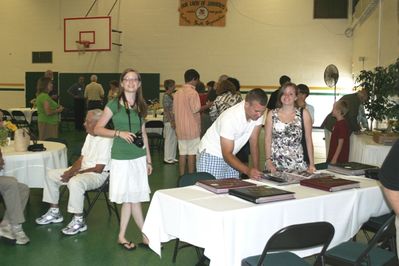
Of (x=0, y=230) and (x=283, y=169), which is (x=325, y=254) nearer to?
(x=283, y=169)

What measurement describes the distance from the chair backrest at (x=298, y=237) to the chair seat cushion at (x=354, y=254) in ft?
1.22

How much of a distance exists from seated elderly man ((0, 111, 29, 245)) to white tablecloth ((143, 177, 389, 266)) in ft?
5.09

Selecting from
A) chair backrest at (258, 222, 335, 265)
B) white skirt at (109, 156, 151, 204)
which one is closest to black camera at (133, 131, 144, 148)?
white skirt at (109, 156, 151, 204)

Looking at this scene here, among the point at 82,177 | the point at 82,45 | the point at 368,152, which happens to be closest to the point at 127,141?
the point at 82,177

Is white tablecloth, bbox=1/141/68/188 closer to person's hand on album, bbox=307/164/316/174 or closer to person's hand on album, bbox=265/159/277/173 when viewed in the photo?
person's hand on album, bbox=265/159/277/173

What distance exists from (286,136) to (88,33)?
1163cm

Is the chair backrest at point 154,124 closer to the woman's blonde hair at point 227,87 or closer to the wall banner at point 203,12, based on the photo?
the woman's blonde hair at point 227,87

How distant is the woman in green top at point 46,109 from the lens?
22.5ft

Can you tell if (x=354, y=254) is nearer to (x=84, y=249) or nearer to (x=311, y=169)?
(x=311, y=169)

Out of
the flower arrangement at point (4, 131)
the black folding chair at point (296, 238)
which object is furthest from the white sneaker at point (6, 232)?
the black folding chair at point (296, 238)

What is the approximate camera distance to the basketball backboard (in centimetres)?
1391

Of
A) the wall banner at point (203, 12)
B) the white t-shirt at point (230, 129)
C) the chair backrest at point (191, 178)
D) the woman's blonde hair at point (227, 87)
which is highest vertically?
the wall banner at point (203, 12)

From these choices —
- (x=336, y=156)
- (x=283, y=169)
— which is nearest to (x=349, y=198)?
(x=283, y=169)

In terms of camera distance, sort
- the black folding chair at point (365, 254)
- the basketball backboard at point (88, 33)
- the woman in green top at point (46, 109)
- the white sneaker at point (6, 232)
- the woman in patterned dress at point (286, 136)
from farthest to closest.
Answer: the basketball backboard at point (88, 33)
the woman in green top at point (46, 109)
the white sneaker at point (6, 232)
the woman in patterned dress at point (286, 136)
the black folding chair at point (365, 254)
